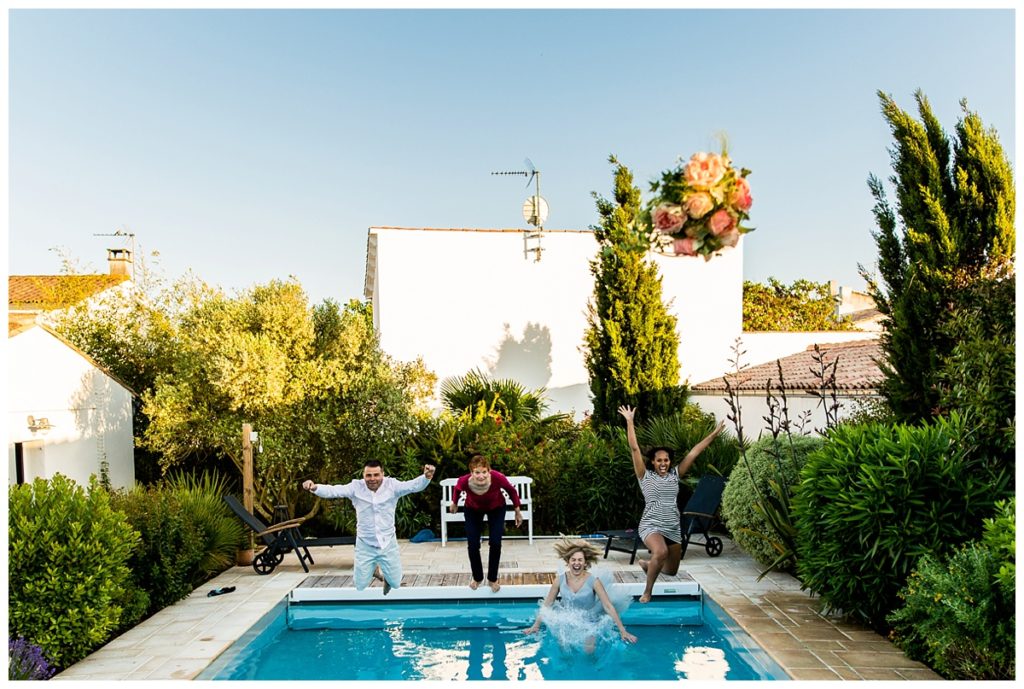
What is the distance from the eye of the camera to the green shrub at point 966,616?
5184 millimetres

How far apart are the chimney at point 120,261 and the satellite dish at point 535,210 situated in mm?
15483

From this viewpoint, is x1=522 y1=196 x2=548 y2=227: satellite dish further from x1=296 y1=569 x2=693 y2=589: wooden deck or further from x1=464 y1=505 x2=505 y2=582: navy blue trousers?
x1=464 y1=505 x2=505 y2=582: navy blue trousers

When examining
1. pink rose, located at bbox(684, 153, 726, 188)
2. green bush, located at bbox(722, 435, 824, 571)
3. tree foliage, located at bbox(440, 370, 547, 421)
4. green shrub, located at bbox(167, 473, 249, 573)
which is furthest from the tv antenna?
pink rose, located at bbox(684, 153, 726, 188)

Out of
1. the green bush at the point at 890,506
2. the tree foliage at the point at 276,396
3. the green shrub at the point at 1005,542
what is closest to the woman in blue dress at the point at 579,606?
the green bush at the point at 890,506

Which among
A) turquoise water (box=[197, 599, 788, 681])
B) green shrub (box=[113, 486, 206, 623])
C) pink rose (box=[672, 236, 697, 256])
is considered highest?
pink rose (box=[672, 236, 697, 256])

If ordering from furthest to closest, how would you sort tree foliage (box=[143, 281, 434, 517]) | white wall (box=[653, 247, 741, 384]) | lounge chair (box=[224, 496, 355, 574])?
white wall (box=[653, 247, 741, 384]) < tree foliage (box=[143, 281, 434, 517]) < lounge chair (box=[224, 496, 355, 574])

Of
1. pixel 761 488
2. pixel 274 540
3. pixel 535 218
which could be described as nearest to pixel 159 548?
pixel 274 540

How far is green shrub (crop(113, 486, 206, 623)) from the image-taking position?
311 inches

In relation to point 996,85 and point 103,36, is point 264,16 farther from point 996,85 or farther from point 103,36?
point 996,85

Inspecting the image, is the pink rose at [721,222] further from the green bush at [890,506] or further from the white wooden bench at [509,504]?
the white wooden bench at [509,504]

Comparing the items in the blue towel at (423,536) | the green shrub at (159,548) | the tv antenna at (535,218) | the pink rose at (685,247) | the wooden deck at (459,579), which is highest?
the tv antenna at (535,218)

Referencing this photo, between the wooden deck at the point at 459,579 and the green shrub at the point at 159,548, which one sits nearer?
the green shrub at the point at 159,548

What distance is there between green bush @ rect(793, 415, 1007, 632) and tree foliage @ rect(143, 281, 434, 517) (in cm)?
742

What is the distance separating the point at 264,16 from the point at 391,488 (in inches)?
158
